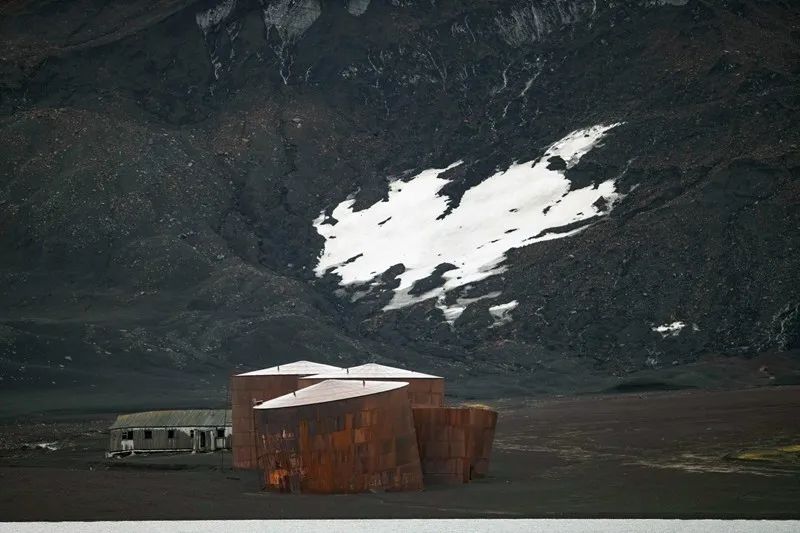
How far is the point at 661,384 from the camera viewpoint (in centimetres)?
11475

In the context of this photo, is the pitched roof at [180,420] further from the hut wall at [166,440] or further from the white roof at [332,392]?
the white roof at [332,392]

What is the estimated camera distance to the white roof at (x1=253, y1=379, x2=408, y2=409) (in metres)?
52.4

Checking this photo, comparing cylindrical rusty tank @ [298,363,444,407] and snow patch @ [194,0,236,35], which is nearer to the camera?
cylindrical rusty tank @ [298,363,444,407]

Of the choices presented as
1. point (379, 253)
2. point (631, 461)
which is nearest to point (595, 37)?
point (379, 253)

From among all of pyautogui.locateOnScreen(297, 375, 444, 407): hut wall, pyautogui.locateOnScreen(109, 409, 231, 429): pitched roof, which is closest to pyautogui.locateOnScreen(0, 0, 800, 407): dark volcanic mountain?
pyautogui.locateOnScreen(109, 409, 231, 429): pitched roof

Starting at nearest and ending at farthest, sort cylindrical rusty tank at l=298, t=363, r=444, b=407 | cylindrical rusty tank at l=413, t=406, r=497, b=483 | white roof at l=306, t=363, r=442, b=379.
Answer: cylindrical rusty tank at l=413, t=406, r=497, b=483 → cylindrical rusty tank at l=298, t=363, r=444, b=407 → white roof at l=306, t=363, r=442, b=379

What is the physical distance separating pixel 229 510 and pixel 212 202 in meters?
115

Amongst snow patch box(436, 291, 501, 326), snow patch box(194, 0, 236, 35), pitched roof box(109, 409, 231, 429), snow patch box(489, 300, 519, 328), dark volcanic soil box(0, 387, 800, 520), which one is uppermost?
snow patch box(194, 0, 236, 35)

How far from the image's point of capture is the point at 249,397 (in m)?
65.4

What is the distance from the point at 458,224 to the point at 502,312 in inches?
968

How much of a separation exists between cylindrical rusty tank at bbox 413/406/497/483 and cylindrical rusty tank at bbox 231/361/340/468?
33.7 ft

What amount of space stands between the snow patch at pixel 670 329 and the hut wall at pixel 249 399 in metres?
70.0

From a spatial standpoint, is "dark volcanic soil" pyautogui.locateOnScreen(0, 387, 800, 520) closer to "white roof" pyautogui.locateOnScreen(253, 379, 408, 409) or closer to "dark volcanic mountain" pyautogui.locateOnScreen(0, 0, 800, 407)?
"white roof" pyautogui.locateOnScreen(253, 379, 408, 409)

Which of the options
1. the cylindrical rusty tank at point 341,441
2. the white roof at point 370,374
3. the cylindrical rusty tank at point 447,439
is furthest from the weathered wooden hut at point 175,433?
the cylindrical rusty tank at point 341,441
